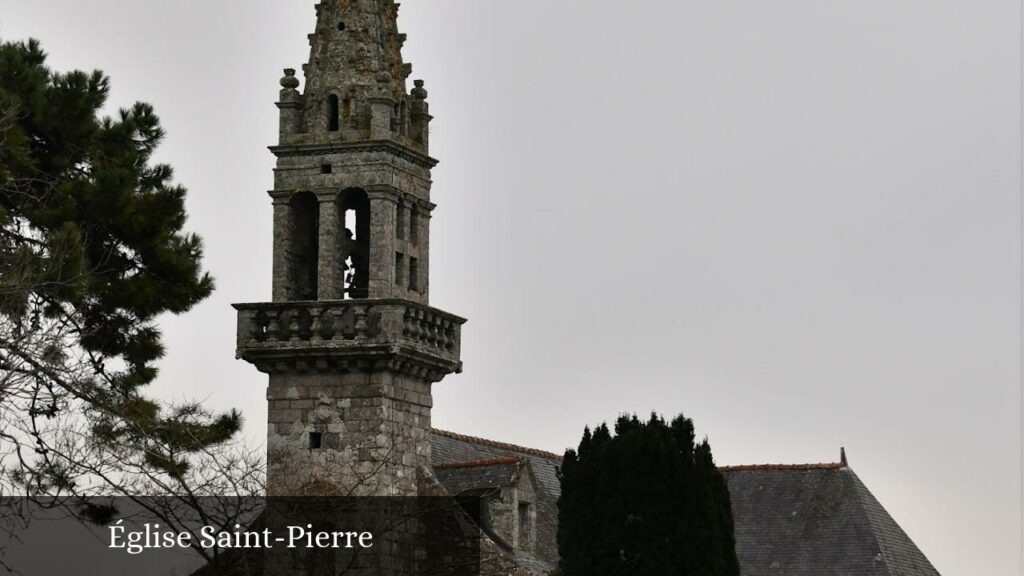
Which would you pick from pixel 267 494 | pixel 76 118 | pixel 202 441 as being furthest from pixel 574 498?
pixel 76 118

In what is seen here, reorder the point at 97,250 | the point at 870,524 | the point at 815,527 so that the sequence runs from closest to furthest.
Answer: the point at 97,250, the point at 870,524, the point at 815,527

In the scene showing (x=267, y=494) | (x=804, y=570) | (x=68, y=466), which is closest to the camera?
(x=68, y=466)

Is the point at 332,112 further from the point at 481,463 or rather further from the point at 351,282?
the point at 481,463

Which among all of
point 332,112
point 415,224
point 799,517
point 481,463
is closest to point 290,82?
point 332,112

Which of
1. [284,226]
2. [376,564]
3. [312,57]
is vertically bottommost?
[376,564]

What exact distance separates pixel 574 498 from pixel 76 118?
32.2 feet

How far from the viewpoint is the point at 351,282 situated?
39625 millimetres

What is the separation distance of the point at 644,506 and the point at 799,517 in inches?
366

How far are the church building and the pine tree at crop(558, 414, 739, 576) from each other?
1.53m

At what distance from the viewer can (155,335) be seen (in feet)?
109

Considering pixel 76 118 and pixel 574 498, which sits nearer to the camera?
pixel 76 118

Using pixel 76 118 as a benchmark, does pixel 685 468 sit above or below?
below

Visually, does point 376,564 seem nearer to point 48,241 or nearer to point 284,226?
point 284,226

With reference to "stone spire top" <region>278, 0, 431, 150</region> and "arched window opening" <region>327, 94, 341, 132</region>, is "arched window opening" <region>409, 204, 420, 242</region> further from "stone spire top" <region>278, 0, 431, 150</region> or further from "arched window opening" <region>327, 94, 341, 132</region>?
"arched window opening" <region>327, 94, 341, 132</region>
